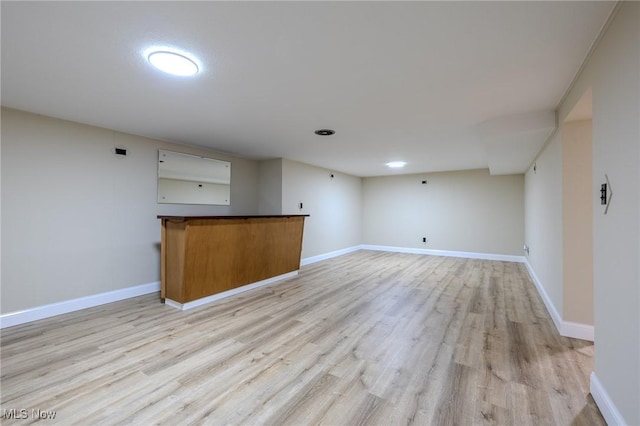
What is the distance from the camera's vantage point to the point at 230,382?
1792mm

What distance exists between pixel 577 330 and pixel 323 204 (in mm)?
4734

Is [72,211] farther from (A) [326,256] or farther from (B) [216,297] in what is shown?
(A) [326,256]

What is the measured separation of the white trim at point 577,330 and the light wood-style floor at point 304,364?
0.08 m

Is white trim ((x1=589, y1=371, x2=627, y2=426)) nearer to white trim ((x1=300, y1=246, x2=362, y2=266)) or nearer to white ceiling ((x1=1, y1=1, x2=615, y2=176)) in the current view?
white ceiling ((x1=1, y1=1, x2=615, y2=176))

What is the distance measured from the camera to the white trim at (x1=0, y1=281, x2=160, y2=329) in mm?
2686

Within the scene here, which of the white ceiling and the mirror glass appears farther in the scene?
the mirror glass

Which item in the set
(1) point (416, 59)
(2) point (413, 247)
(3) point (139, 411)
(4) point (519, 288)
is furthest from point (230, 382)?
(2) point (413, 247)

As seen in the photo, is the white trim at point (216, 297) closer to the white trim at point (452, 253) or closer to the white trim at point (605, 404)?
the white trim at point (605, 404)

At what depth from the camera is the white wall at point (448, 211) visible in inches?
242

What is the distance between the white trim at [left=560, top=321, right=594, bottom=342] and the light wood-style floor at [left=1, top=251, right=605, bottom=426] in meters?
0.08

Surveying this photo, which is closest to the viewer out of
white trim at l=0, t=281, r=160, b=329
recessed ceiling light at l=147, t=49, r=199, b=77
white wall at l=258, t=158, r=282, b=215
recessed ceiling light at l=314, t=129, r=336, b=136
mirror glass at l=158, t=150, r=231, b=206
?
recessed ceiling light at l=147, t=49, r=199, b=77

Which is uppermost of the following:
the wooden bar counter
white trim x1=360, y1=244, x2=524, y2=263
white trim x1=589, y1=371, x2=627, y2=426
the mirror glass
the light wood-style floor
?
the mirror glass

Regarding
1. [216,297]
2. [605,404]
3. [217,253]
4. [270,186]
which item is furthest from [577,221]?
[270,186]

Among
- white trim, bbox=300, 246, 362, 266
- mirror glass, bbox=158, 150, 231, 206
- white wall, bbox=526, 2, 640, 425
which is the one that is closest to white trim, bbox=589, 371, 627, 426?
white wall, bbox=526, 2, 640, 425
